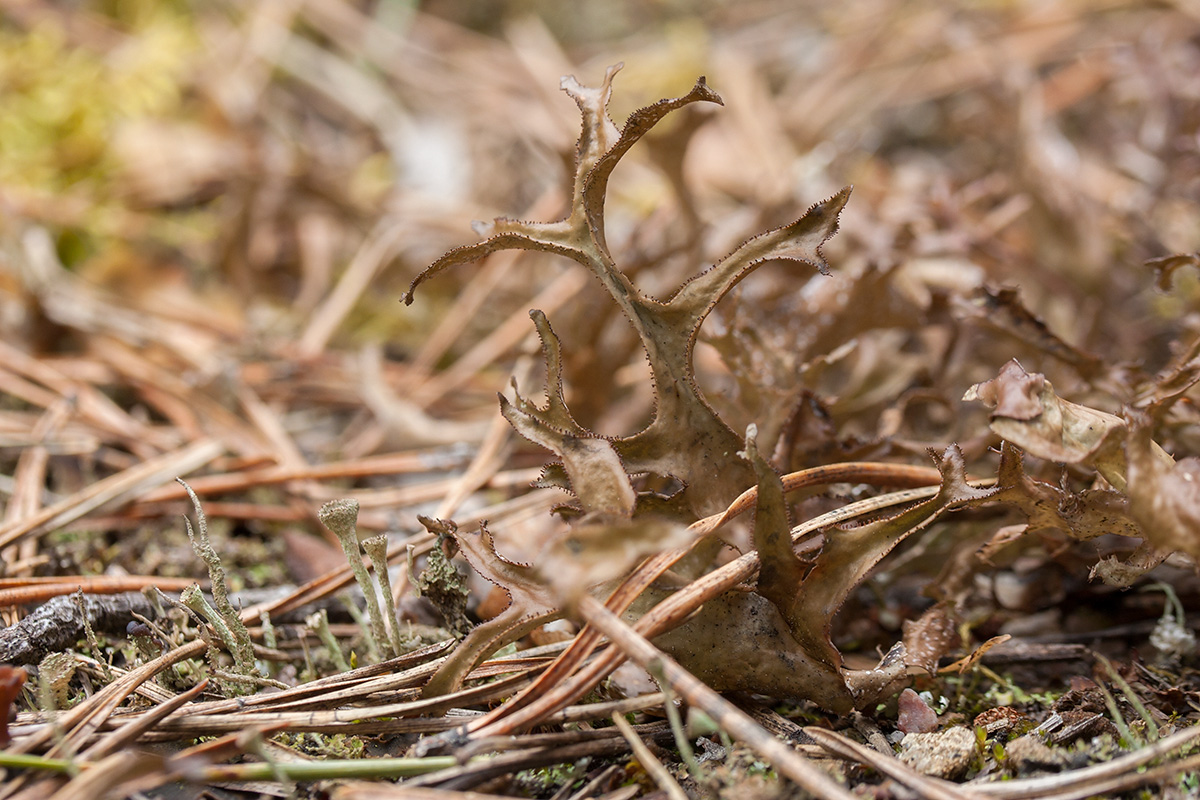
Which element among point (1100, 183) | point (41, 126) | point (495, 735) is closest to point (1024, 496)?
point (495, 735)

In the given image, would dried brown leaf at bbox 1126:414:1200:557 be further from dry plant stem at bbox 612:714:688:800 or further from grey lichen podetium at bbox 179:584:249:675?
grey lichen podetium at bbox 179:584:249:675

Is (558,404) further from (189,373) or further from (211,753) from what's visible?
(189,373)

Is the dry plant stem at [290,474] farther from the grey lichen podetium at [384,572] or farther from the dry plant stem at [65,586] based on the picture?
the grey lichen podetium at [384,572]

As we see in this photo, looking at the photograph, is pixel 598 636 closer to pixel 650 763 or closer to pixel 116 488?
pixel 650 763

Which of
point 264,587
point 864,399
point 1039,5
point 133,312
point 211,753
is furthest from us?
point 1039,5

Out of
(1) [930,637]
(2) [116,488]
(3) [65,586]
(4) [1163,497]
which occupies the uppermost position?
(2) [116,488]

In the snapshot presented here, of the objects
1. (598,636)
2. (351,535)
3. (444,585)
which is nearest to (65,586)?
(351,535)

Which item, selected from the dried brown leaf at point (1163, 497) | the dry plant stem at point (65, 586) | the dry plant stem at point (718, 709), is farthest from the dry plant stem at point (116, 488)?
the dried brown leaf at point (1163, 497)
